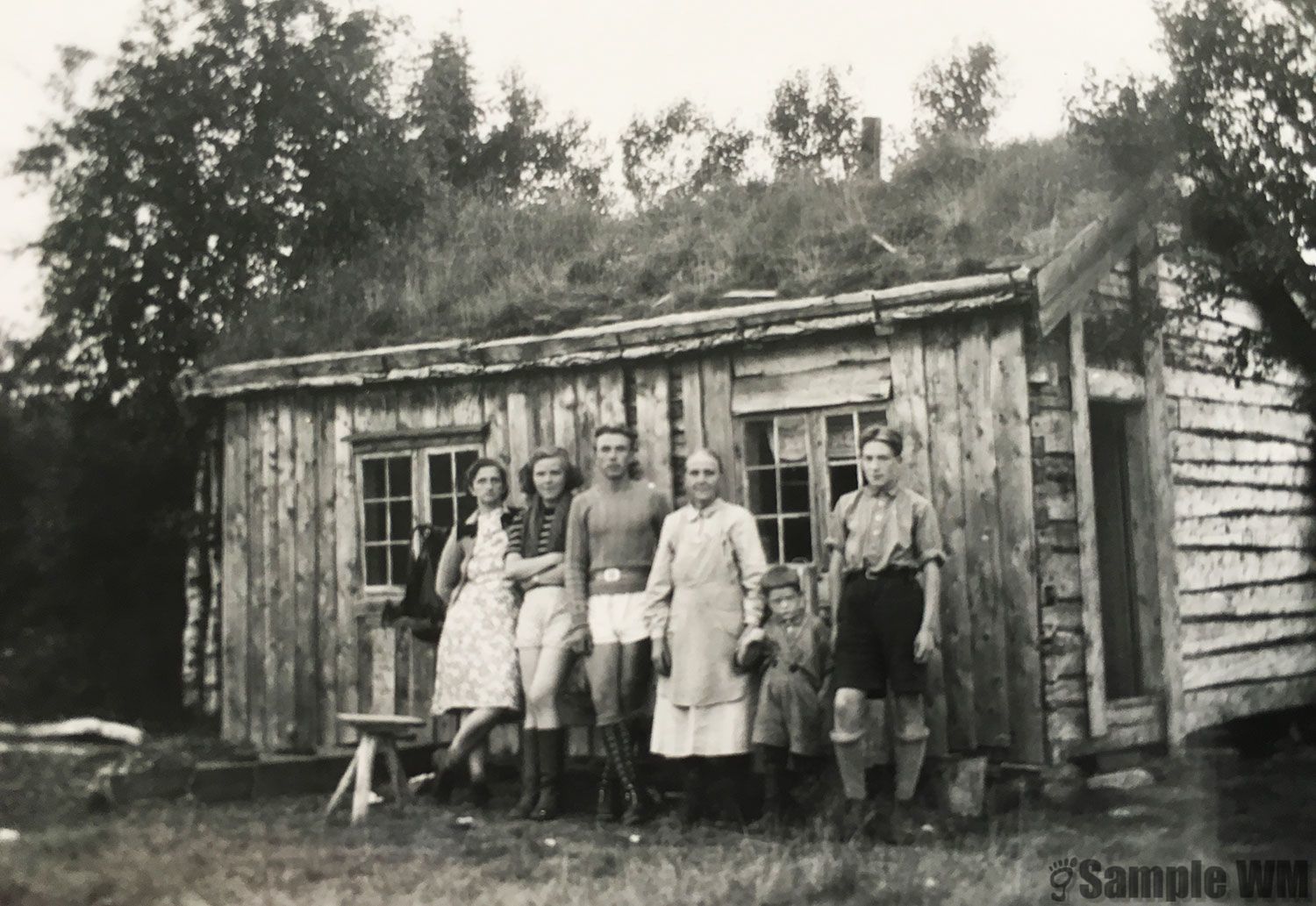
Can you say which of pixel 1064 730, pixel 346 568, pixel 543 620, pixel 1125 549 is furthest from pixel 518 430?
pixel 1125 549

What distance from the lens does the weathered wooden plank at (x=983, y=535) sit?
787 cm

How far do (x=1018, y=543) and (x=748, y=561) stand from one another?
1443 mm

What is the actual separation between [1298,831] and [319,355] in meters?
6.53

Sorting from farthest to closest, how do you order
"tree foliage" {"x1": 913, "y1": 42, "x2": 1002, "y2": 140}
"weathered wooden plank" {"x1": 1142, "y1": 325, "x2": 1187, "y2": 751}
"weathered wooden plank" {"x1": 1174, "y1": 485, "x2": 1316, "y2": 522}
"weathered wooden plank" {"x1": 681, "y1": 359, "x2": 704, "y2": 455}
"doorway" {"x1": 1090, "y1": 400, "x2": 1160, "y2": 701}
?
"weathered wooden plank" {"x1": 1174, "y1": 485, "x2": 1316, "y2": 522} → "doorway" {"x1": 1090, "y1": 400, "x2": 1160, "y2": 701} → "weathered wooden plank" {"x1": 1142, "y1": 325, "x2": 1187, "y2": 751} → "weathered wooden plank" {"x1": 681, "y1": 359, "x2": 704, "y2": 455} → "tree foliage" {"x1": 913, "y1": 42, "x2": 1002, "y2": 140}

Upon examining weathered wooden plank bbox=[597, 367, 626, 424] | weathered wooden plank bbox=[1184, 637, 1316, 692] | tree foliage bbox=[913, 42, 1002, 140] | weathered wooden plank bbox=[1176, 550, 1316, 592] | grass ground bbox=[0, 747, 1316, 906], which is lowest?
grass ground bbox=[0, 747, 1316, 906]

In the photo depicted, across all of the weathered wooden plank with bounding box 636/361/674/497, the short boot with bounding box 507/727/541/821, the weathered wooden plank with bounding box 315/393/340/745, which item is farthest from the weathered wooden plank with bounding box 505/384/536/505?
the short boot with bounding box 507/727/541/821

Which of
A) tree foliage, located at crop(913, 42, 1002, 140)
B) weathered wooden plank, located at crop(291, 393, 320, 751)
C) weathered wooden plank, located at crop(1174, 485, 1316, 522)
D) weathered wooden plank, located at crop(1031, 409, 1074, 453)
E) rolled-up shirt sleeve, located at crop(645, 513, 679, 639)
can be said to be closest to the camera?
rolled-up shirt sleeve, located at crop(645, 513, 679, 639)

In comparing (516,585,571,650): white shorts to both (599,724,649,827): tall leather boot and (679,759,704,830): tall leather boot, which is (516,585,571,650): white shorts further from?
(679,759,704,830): tall leather boot

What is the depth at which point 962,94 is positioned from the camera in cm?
901

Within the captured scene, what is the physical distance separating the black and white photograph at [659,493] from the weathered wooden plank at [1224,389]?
0.06 metres

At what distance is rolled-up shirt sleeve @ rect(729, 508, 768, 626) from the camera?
7.50 m

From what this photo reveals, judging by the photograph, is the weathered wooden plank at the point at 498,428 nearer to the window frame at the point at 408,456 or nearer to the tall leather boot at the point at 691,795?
the window frame at the point at 408,456

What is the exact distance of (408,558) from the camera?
9797 mm

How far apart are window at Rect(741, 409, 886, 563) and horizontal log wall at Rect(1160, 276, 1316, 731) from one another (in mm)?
2214
